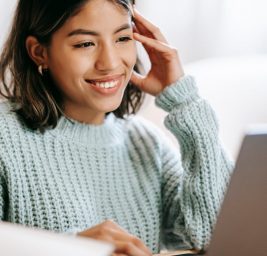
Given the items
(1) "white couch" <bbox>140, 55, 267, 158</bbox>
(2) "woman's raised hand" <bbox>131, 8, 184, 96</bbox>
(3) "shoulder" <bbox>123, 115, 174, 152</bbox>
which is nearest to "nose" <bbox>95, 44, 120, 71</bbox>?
(2) "woman's raised hand" <bbox>131, 8, 184, 96</bbox>

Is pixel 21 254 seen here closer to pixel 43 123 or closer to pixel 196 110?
pixel 43 123

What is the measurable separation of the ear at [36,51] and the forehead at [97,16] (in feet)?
0.29

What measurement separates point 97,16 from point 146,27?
201mm

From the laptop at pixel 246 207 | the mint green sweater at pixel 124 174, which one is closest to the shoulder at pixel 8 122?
the mint green sweater at pixel 124 174

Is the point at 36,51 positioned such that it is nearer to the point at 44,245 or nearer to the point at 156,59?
the point at 156,59

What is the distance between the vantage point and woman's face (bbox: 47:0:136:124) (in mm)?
1123

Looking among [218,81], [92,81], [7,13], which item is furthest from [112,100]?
[7,13]

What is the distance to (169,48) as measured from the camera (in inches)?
51.0

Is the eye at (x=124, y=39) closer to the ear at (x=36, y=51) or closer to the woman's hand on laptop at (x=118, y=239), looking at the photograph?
the ear at (x=36, y=51)

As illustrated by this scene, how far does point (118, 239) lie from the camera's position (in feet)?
3.17

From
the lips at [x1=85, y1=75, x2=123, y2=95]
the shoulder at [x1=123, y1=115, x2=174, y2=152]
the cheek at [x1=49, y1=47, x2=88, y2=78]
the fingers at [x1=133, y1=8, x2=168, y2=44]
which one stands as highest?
the fingers at [x1=133, y1=8, x2=168, y2=44]

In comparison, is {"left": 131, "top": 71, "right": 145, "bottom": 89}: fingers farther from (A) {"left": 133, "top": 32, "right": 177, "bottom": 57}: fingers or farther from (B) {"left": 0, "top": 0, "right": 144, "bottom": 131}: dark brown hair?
(B) {"left": 0, "top": 0, "right": 144, "bottom": 131}: dark brown hair

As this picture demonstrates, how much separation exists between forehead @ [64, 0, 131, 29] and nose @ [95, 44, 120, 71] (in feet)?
0.14

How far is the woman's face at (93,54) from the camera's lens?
1.12m
